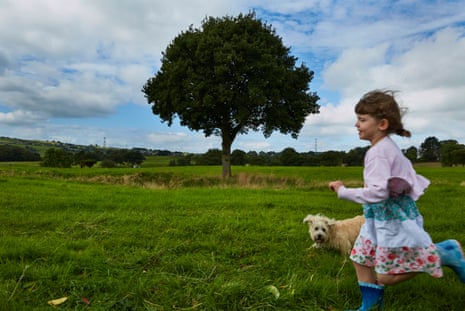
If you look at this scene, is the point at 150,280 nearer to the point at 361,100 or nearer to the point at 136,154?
the point at 361,100

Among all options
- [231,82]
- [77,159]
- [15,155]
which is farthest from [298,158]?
[15,155]

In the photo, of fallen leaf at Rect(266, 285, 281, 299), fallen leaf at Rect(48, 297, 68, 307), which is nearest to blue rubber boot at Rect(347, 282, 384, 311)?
fallen leaf at Rect(266, 285, 281, 299)

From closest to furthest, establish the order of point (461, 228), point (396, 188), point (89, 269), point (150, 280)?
Answer: point (396, 188) < point (150, 280) < point (89, 269) < point (461, 228)

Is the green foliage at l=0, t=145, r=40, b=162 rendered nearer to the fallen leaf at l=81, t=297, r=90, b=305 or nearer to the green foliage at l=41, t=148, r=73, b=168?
the green foliage at l=41, t=148, r=73, b=168

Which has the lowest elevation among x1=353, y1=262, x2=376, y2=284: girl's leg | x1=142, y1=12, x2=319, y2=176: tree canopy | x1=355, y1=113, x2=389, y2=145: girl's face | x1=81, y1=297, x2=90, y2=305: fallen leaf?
x1=81, y1=297, x2=90, y2=305: fallen leaf

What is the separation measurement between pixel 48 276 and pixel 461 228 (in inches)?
340

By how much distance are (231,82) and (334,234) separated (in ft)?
65.8

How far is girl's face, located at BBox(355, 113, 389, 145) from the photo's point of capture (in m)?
3.31

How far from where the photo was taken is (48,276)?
4535 millimetres

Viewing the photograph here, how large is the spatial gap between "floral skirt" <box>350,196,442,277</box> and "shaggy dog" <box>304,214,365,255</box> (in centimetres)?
311

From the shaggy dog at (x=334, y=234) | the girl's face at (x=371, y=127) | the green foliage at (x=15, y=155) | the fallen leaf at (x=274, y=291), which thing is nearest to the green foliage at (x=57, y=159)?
the green foliage at (x=15, y=155)

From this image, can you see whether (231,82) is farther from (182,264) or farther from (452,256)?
(452,256)

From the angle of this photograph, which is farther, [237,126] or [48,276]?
[237,126]

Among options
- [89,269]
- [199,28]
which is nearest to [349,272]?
[89,269]
